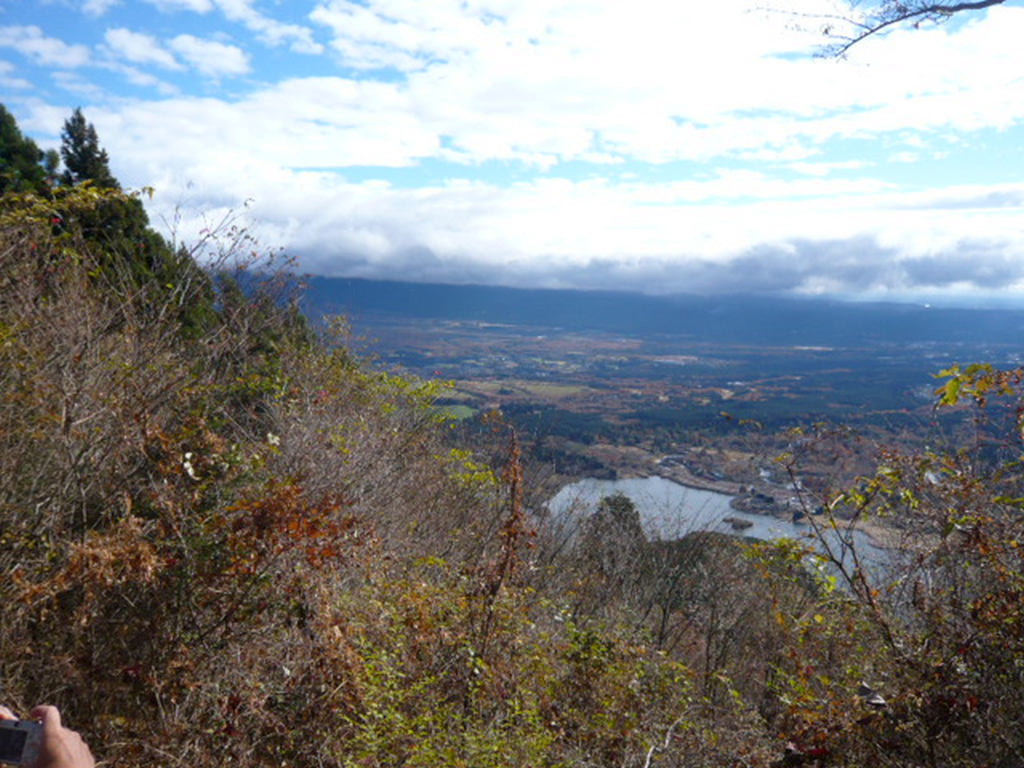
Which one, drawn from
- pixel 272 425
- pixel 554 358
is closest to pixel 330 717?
pixel 272 425

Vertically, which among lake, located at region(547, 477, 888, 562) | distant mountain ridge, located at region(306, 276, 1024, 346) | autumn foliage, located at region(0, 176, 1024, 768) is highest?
distant mountain ridge, located at region(306, 276, 1024, 346)

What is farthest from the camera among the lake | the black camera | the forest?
the lake

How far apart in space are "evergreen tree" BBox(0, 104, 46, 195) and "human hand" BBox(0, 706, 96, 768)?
10.5 meters

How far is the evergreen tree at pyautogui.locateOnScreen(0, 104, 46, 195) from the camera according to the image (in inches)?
416

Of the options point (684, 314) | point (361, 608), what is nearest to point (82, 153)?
point (361, 608)

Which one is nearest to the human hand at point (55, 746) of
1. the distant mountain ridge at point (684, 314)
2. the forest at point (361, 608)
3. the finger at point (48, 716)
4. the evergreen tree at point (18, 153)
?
the finger at point (48, 716)

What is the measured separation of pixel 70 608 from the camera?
455 centimetres

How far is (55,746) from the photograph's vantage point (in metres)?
1.93

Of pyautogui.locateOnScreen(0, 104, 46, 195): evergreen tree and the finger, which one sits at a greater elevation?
pyautogui.locateOnScreen(0, 104, 46, 195): evergreen tree

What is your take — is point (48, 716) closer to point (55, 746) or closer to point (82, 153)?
point (55, 746)

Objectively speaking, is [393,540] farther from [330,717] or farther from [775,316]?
[775,316]

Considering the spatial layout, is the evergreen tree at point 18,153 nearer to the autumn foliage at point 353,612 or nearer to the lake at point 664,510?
the autumn foliage at point 353,612

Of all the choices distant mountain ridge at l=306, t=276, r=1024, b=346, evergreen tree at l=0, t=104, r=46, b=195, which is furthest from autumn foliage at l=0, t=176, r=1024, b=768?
distant mountain ridge at l=306, t=276, r=1024, b=346

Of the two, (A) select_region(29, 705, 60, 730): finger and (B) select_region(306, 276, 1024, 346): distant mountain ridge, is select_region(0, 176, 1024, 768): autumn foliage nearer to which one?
(A) select_region(29, 705, 60, 730): finger
